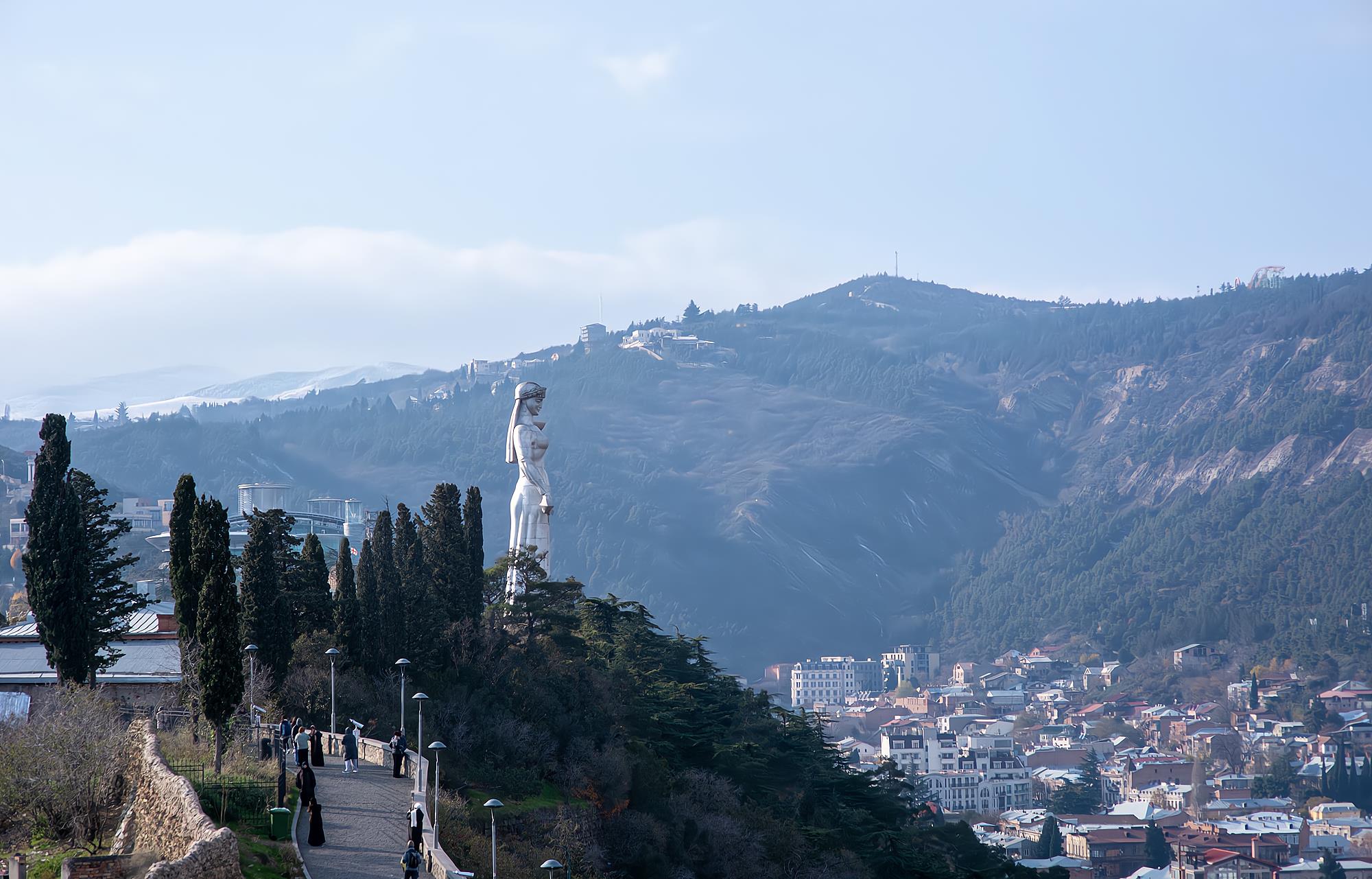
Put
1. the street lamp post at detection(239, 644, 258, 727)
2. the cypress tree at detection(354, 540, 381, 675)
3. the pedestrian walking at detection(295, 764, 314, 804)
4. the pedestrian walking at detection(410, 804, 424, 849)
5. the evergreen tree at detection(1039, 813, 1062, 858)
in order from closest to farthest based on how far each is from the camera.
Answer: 1. the pedestrian walking at detection(410, 804, 424, 849)
2. the pedestrian walking at detection(295, 764, 314, 804)
3. the street lamp post at detection(239, 644, 258, 727)
4. the cypress tree at detection(354, 540, 381, 675)
5. the evergreen tree at detection(1039, 813, 1062, 858)

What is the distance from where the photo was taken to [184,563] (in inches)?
1321

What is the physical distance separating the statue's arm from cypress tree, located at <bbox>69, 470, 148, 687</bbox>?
1279 cm

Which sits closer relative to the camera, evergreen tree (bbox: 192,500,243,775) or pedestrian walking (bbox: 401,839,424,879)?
pedestrian walking (bbox: 401,839,424,879)

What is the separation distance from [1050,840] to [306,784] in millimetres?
97311

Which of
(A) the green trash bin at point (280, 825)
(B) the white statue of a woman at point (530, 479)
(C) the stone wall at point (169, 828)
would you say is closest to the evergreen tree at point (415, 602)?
(B) the white statue of a woman at point (530, 479)

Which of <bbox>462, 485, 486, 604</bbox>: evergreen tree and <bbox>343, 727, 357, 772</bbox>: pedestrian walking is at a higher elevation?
<bbox>462, 485, 486, 604</bbox>: evergreen tree

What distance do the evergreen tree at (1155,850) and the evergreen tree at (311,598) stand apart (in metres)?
88.6

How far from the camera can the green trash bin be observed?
24.5m

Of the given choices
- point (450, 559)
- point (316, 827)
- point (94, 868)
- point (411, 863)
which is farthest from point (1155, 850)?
point (94, 868)

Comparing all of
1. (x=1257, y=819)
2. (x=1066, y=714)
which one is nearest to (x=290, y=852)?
(x=1257, y=819)

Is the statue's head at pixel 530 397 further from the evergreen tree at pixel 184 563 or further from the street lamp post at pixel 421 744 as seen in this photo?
the evergreen tree at pixel 184 563

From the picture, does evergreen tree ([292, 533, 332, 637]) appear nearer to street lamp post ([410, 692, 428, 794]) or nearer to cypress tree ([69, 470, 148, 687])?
cypress tree ([69, 470, 148, 687])

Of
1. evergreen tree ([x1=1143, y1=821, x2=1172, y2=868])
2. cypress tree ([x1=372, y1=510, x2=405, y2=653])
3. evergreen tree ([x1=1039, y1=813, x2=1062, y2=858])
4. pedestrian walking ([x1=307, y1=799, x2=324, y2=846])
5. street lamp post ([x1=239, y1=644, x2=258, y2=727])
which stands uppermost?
cypress tree ([x1=372, y1=510, x2=405, y2=653])

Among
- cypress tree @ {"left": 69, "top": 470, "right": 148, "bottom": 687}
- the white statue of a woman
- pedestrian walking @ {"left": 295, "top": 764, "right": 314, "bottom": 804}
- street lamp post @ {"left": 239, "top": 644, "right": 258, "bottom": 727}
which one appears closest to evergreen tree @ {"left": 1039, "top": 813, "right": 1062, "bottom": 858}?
the white statue of a woman
